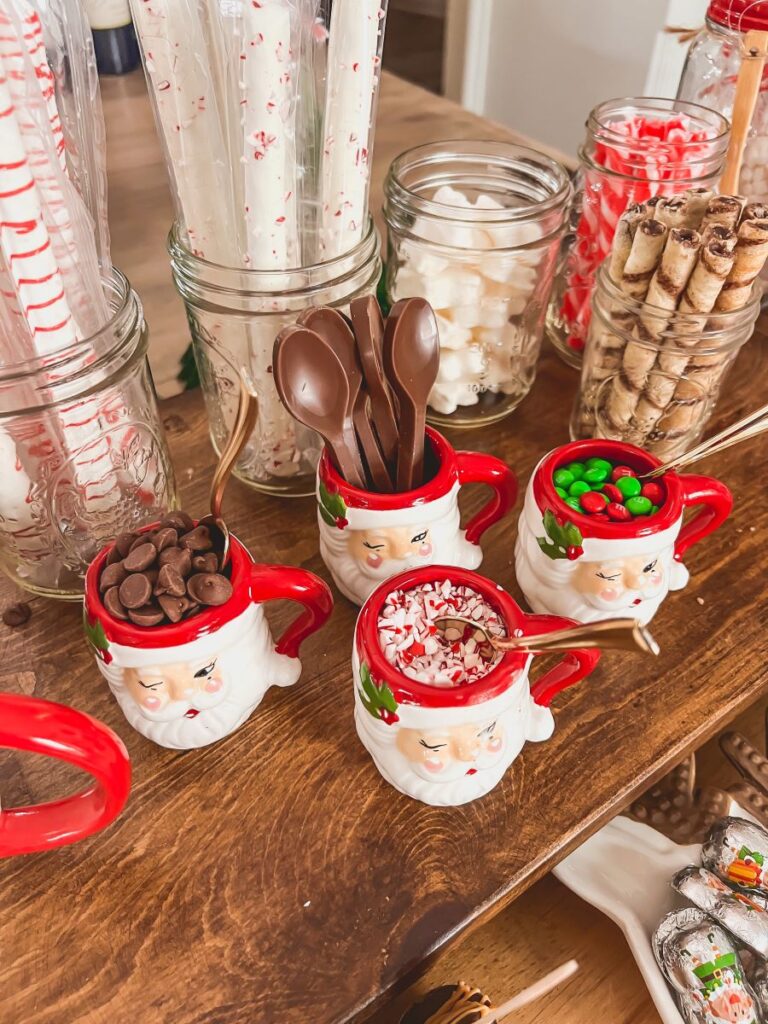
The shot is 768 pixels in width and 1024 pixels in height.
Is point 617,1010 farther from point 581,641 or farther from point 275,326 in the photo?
point 275,326

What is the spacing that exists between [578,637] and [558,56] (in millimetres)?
1784

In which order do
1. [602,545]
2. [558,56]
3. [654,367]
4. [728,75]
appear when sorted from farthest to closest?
[558,56], [728,75], [654,367], [602,545]

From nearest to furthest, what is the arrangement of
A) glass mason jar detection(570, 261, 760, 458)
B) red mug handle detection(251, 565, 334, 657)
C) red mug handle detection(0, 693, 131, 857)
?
red mug handle detection(0, 693, 131, 857), red mug handle detection(251, 565, 334, 657), glass mason jar detection(570, 261, 760, 458)

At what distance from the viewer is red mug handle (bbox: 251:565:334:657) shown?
0.41 m

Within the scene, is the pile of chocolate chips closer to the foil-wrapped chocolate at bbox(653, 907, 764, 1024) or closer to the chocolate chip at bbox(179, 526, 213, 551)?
the chocolate chip at bbox(179, 526, 213, 551)

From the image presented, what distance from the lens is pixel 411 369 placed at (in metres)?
0.46

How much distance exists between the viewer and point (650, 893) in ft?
1.78

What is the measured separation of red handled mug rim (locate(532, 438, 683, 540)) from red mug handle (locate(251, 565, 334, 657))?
13cm

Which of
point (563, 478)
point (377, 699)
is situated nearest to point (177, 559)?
point (377, 699)

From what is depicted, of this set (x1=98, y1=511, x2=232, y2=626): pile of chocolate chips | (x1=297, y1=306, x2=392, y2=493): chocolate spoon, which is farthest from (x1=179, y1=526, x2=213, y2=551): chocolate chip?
(x1=297, y1=306, x2=392, y2=493): chocolate spoon

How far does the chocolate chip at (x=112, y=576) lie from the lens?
0.39 meters

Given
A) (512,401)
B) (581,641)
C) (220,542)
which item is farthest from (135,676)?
(512,401)

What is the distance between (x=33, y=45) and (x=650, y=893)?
1.94 feet

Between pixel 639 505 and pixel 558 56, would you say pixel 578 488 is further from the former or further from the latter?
pixel 558 56
